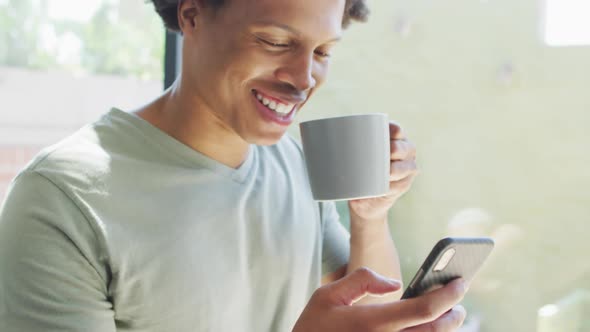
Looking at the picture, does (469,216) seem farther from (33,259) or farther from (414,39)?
(33,259)

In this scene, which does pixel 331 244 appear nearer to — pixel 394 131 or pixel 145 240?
pixel 394 131

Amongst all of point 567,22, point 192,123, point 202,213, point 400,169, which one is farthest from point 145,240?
point 567,22

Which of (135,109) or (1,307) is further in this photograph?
(135,109)

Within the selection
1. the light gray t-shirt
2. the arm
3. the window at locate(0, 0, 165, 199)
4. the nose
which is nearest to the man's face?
the nose

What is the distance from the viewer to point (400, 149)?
3.29 ft

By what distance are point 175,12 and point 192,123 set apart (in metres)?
0.22

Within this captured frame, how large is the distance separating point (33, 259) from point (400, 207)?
713 mm

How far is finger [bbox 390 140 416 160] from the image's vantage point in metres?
1.00

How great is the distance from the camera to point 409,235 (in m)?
1.25

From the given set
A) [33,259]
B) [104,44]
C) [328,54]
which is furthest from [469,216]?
[104,44]

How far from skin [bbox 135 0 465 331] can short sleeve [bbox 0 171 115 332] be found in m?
0.23

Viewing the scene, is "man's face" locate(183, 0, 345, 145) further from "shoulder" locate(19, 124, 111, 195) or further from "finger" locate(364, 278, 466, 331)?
"finger" locate(364, 278, 466, 331)

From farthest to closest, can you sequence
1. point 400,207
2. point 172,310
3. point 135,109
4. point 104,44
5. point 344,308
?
point 104,44
point 400,207
point 135,109
point 172,310
point 344,308

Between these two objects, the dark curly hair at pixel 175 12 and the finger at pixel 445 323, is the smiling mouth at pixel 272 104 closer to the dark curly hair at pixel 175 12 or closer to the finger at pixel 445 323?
the dark curly hair at pixel 175 12
